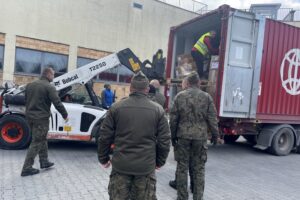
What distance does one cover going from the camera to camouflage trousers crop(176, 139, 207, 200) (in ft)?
14.4

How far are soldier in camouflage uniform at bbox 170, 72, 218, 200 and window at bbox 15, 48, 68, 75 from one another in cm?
1284

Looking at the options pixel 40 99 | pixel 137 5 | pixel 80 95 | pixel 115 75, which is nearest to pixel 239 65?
pixel 80 95

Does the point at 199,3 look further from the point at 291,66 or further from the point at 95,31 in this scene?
the point at 291,66

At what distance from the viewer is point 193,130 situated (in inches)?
173

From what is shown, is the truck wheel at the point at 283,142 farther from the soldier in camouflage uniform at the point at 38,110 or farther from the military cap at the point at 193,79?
the soldier in camouflage uniform at the point at 38,110

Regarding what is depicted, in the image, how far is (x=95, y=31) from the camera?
56.9 ft

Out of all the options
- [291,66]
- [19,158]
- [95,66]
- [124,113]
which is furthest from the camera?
[291,66]

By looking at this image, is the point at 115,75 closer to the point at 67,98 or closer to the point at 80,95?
the point at 80,95

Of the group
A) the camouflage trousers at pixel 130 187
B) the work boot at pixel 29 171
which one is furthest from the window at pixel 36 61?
the camouflage trousers at pixel 130 187

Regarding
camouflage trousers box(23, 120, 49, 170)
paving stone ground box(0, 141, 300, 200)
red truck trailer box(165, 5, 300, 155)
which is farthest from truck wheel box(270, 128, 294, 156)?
camouflage trousers box(23, 120, 49, 170)

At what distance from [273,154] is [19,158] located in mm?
6555

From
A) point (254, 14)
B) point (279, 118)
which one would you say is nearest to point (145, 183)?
point (254, 14)

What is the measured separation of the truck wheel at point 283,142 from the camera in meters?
8.34

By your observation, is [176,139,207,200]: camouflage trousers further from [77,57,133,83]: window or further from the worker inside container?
[77,57,133,83]: window
